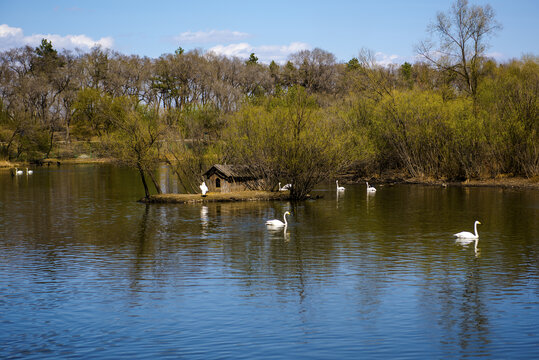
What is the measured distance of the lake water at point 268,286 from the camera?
17.0m

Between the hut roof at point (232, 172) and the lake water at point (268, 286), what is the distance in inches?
380

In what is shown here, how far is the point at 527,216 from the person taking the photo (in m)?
41.3

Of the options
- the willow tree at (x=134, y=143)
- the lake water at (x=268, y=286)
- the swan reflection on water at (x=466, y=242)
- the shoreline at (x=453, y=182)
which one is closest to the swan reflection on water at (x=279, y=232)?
the lake water at (x=268, y=286)

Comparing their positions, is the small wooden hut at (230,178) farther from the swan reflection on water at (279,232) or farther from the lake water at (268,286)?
the swan reflection on water at (279,232)

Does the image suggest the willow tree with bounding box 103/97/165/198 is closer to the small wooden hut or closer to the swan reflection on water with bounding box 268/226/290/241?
the small wooden hut

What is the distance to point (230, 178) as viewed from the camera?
54.2m

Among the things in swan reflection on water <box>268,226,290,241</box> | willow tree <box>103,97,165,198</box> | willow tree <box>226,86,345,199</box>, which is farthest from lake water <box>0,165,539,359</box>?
willow tree <box>226,86,345,199</box>

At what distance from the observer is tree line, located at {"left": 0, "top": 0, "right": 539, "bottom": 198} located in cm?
5184

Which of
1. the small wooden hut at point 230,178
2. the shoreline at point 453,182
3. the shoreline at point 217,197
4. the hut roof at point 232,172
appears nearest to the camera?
the shoreline at point 217,197

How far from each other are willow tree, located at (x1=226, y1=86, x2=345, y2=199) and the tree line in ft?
0.34

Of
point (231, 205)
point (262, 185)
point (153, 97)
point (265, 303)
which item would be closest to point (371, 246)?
point (265, 303)

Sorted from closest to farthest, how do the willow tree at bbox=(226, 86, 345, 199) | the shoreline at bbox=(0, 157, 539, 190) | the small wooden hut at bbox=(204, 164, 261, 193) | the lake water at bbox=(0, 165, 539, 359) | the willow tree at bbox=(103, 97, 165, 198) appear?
the lake water at bbox=(0, 165, 539, 359) < the willow tree at bbox=(103, 97, 165, 198) < the willow tree at bbox=(226, 86, 345, 199) < the small wooden hut at bbox=(204, 164, 261, 193) < the shoreline at bbox=(0, 157, 539, 190)

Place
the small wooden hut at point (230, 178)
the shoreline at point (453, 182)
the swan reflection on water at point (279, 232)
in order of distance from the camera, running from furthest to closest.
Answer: the shoreline at point (453, 182) → the small wooden hut at point (230, 178) → the swan reflection on water at point (279, 232)

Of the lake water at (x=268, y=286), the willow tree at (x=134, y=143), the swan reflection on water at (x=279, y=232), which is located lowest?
the lake water at (x=268, y=286)
